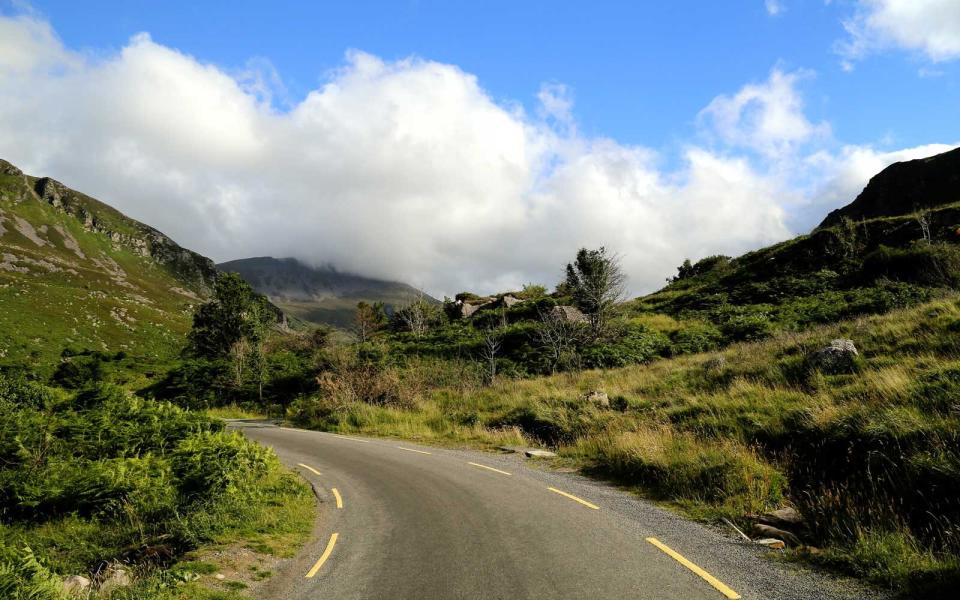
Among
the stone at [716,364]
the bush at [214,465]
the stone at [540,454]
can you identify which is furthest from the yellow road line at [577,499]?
the stone at [716,364]

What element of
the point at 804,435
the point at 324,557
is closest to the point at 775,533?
the point at 804,435

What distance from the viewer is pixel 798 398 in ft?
43.5

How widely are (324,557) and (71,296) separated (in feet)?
431

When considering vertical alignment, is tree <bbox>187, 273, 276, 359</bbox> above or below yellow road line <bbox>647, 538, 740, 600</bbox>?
above

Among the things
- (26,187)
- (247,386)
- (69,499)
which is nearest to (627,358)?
(69,499)

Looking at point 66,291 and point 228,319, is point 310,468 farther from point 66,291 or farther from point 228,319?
point 66,291

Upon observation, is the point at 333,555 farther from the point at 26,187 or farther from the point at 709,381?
the point at 26,187

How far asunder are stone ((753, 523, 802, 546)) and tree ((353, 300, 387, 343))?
2552 inches

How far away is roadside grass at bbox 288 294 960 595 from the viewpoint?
23.2ft

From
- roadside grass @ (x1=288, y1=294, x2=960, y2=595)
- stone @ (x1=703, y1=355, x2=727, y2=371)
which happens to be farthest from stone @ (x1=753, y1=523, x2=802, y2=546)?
stone @ (x1=703, y1=355, x2=727, y2=371)

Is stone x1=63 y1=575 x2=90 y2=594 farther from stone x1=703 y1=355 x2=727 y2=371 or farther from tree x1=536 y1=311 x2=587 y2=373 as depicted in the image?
tree x1=536 y1=311 x2=587 y2=373

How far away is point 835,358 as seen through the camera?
15.4 metres

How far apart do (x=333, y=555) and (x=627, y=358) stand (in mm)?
26356

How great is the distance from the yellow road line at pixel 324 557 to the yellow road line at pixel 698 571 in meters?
5.25
